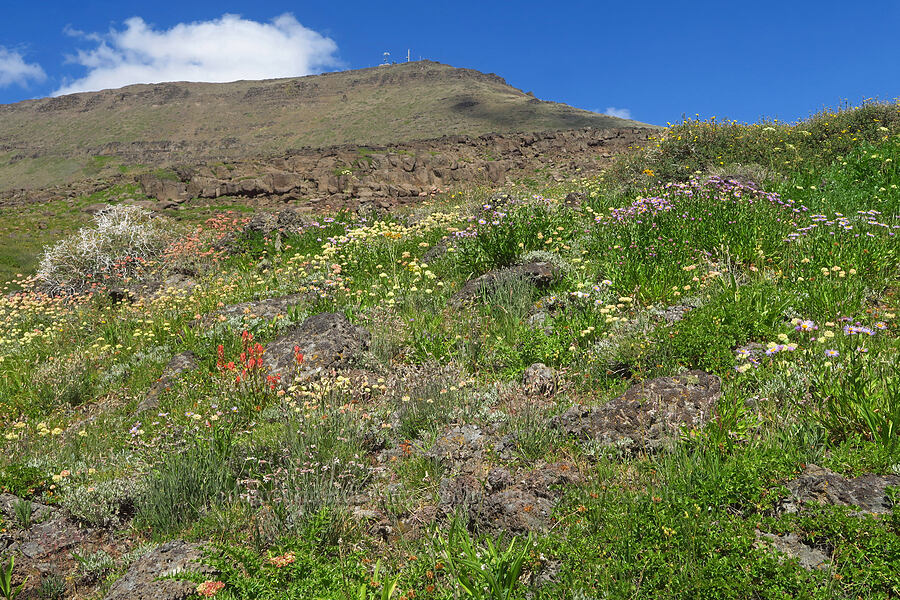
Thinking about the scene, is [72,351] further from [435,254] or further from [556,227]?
[556,227]

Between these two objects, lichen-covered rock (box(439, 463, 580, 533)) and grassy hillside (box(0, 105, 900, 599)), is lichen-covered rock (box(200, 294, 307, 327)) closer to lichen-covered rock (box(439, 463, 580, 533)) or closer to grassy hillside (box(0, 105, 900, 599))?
grassy hillside (box(0, 105, 900, 599))

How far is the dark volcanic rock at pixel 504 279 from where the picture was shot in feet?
23.6

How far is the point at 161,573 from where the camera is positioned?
3264 mm

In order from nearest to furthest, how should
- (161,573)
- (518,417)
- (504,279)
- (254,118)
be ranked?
(161,573)
(518,417)
(504,279)
(254,118)

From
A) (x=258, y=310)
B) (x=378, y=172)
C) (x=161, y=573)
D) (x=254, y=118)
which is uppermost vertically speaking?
(x=254, y=118)

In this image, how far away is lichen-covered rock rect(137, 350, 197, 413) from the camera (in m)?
6.02

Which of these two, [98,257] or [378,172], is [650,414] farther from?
[378,172]

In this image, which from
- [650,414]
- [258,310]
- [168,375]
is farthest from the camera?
[258,310]

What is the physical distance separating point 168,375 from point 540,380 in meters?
4.34

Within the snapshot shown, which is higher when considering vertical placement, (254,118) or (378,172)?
(254,118)

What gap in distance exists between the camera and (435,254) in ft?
31.2

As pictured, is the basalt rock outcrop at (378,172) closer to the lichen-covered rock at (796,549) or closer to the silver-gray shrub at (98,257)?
the silver-gray shrub at (98,257)

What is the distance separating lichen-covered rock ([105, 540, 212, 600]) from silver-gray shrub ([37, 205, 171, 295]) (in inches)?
406

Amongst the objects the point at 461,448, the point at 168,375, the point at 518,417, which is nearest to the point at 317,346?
the point at 168,375
